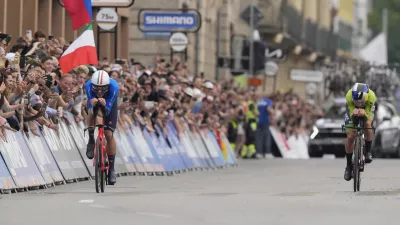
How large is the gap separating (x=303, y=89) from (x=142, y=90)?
50.8 meters

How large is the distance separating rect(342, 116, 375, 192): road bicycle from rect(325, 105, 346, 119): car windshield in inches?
994

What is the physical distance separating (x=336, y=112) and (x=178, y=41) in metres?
10.8

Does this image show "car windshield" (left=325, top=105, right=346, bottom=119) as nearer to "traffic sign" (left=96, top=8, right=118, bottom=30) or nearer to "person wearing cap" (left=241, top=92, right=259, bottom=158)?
"person wearing cap" (left=241, top=92, right=259, bottom=158)

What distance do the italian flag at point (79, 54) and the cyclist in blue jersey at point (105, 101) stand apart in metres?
4.32

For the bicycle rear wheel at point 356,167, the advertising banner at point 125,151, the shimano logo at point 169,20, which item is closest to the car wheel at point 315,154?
the shimano logo at point 169,20

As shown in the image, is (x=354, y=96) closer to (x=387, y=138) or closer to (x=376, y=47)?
(x=387, y=138)

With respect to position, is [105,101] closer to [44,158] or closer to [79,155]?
[44,158]

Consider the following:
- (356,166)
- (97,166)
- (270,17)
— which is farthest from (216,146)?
(270,17)

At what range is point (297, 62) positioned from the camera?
3125 inches

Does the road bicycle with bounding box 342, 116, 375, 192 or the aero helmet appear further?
the aero helmet

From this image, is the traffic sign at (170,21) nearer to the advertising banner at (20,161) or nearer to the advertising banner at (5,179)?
the advertising banner at (20,161)

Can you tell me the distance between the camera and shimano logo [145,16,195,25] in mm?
36906

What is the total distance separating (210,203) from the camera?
18094 mm

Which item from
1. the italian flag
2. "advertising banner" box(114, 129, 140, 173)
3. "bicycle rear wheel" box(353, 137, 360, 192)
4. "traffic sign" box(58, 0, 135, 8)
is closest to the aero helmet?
"bicycle rear wheel" box(353, 137, 360, 192)
